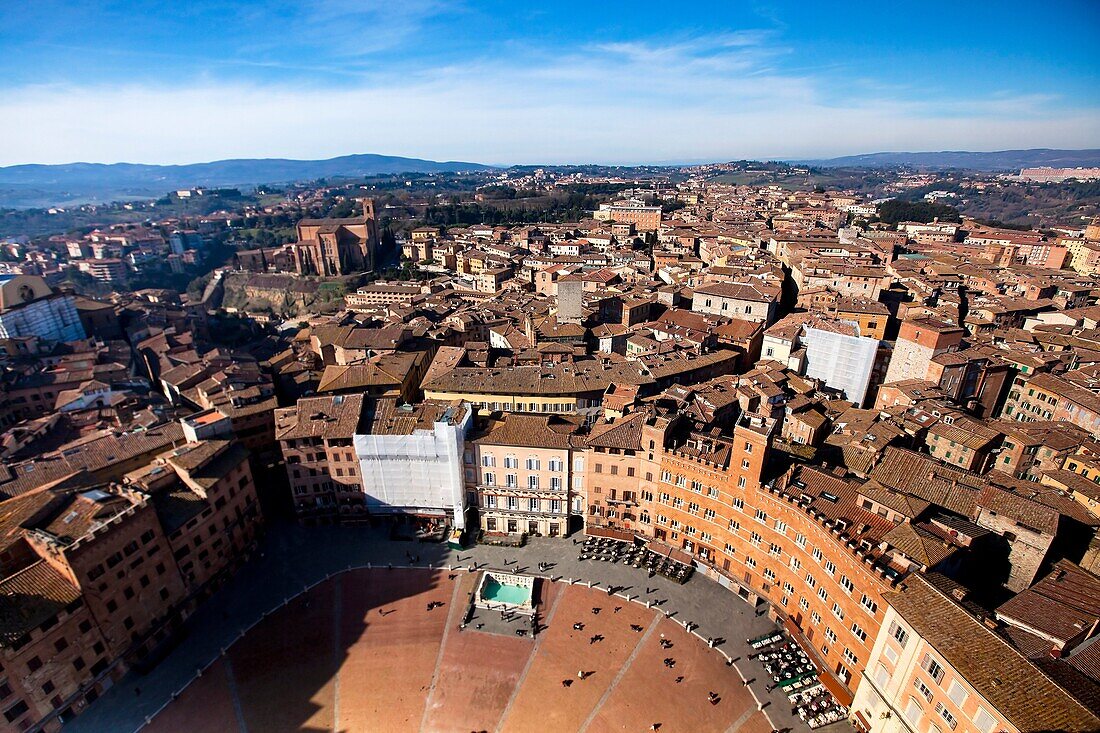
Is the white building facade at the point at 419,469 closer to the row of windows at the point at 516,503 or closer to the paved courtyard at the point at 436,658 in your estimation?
the row of windows at the point at 516,503

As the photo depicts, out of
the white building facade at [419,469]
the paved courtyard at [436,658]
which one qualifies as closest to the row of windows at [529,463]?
the white building facade at [419,469]

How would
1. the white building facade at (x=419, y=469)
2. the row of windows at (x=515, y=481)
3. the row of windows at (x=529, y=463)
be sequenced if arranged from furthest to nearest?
1. the row of windows at (x=515, y=481)
2. the row of windows at (x=529, y=463)
3. the white building facade at (x=419, y=469)

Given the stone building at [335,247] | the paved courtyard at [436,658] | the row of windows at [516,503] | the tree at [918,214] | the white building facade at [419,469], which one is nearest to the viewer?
the paved courtyard at [436,658]

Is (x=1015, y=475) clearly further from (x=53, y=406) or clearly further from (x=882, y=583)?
(x=53, y=406)

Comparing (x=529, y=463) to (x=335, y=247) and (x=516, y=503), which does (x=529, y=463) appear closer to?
(x=516, y=503)

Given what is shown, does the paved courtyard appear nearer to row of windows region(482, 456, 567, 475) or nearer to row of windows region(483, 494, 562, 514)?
row of windows region(483, 494, 562, 514)

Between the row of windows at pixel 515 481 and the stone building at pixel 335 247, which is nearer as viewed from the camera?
the row of windows at pixel 515 481

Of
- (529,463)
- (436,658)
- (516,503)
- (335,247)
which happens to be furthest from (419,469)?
(335,247)

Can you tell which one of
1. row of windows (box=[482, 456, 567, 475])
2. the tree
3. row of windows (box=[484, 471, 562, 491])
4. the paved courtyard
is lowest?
the paved courtyard

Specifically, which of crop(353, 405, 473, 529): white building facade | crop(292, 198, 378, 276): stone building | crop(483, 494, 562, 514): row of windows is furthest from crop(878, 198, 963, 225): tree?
crop(353, 405, 473, 529): white building facade
